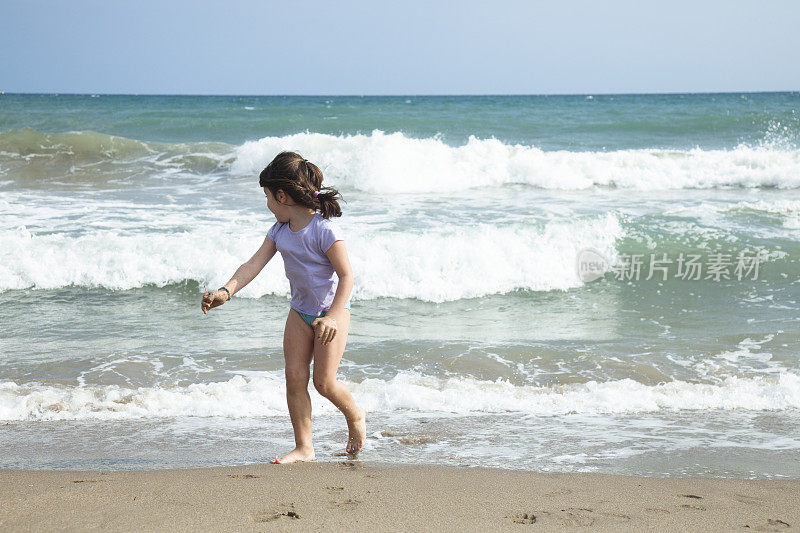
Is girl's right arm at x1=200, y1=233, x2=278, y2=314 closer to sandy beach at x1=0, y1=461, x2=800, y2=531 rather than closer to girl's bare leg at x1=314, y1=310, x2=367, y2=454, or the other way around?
girl's bare leg at x1=314, y1=310, x2=367, y2=454

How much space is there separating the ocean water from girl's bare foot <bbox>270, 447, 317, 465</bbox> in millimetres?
180

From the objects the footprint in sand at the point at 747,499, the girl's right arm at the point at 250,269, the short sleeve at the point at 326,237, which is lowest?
the footprint in sand at the point at 747,499

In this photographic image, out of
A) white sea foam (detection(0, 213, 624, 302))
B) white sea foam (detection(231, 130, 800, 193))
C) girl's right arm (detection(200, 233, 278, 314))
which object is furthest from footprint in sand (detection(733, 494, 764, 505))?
white sea foam (detection(231, 130, 800, 193))

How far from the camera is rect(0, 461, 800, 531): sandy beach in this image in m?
2.59

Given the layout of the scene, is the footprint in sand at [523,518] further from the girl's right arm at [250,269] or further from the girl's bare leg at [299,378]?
the girl's right arm at [250,269]

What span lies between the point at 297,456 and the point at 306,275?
2.89 feet

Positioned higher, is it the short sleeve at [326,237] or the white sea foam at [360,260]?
the short sleeve at [326,237]

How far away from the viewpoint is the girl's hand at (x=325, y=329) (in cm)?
305

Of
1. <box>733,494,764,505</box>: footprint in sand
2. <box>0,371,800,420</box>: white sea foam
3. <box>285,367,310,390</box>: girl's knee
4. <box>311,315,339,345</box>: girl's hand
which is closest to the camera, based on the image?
<box>733,494,764,505</box>: footprint in sand

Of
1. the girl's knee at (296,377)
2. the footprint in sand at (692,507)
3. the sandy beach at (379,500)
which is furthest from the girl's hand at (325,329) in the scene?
the footprint in sand at (692,507)

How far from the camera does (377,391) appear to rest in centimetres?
486

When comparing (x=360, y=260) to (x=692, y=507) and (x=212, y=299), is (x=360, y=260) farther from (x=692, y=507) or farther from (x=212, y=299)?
(x=692, y=507)

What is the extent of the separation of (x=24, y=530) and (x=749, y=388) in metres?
4.31

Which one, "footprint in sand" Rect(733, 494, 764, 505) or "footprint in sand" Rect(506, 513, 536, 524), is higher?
"footprint in sand" Rect(506, 513, 536, 524)
